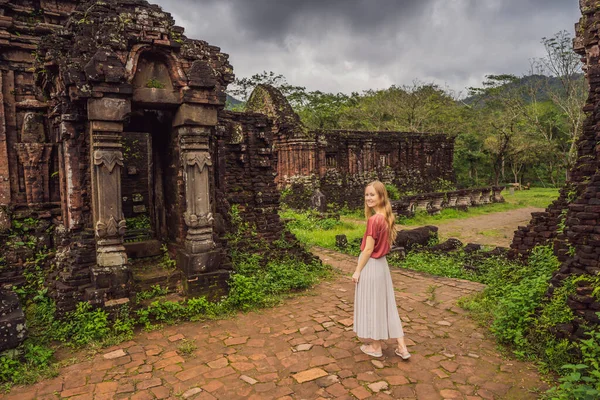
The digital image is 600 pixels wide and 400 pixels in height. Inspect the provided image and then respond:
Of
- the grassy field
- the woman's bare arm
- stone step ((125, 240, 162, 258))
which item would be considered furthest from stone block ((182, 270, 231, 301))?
the grassy field

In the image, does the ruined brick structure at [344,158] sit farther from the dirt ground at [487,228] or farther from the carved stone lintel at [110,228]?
the carved stone lintel at [110,228]

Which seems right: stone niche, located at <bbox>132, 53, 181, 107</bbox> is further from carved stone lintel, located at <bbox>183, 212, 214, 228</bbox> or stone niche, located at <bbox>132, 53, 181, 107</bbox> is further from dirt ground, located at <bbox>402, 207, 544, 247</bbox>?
dirt ground, located at <bbox>402, 207, 544, 247</bbox>

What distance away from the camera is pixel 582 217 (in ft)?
16.1

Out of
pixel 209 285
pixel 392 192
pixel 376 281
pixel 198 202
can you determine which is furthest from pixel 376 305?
pixel 392 192

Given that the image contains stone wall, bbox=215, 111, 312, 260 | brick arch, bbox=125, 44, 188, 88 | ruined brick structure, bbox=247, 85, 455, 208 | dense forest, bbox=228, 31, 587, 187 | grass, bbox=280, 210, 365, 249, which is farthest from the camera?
dense forest, bbox=228, 31, 587, 187

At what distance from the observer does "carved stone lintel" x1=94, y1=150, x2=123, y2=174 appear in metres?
5.44

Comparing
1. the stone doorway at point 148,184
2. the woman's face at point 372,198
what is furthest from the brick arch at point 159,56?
the woman's face at point 372,198

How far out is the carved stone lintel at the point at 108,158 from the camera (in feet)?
17.9

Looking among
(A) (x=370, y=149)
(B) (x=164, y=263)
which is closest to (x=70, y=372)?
(B) (x=164, y=263)

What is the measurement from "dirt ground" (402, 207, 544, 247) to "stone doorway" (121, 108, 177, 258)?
29.2ft

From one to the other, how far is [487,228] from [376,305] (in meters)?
12.8

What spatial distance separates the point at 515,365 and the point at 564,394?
3.08 feet

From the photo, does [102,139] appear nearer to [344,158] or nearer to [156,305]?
[156,305]

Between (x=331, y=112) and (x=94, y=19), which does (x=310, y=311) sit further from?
(x=331, y=112)
